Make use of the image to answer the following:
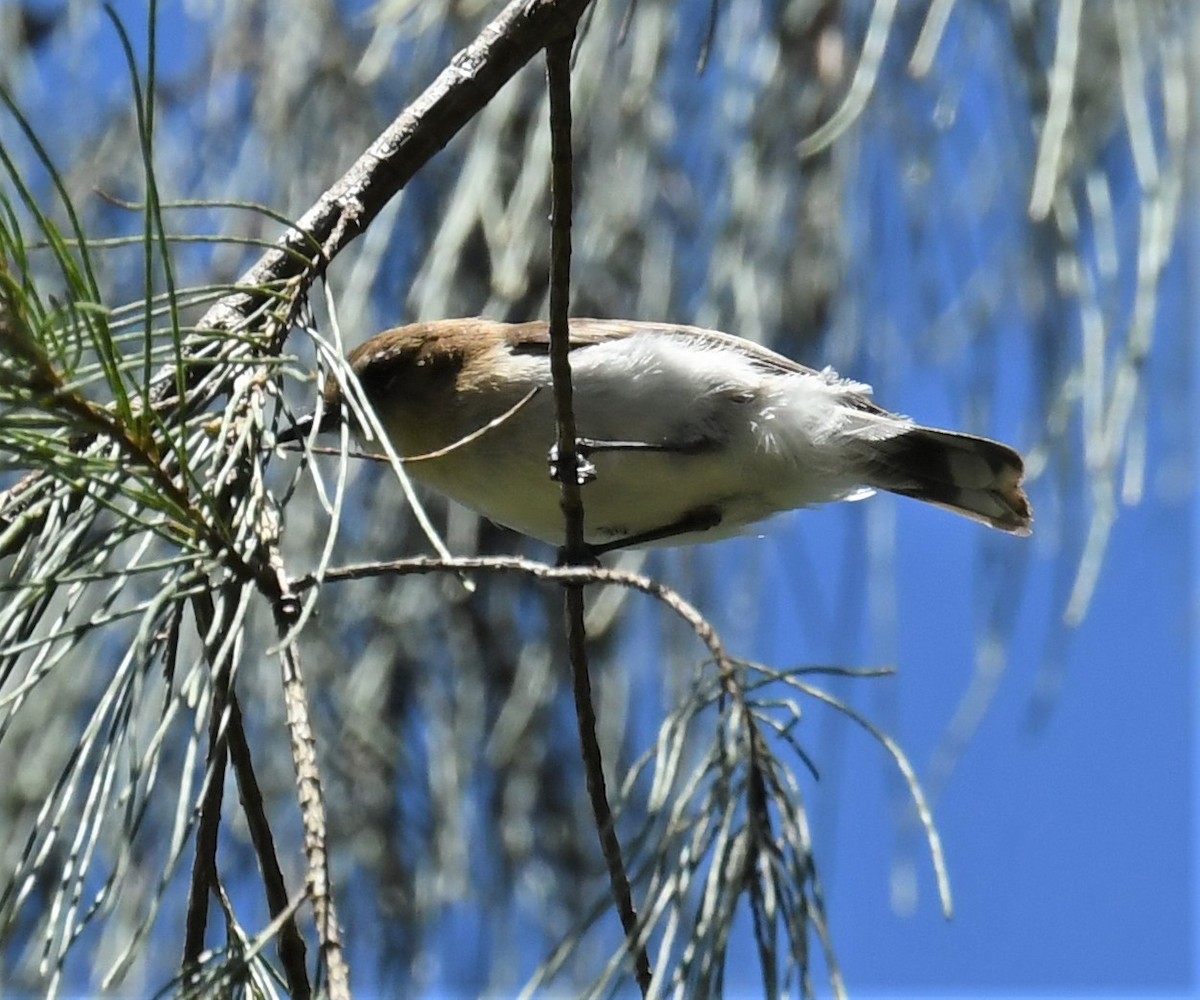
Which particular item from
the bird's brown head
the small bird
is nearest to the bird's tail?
the small bird

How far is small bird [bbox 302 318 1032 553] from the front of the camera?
277cm

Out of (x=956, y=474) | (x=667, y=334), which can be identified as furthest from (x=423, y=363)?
(x=956, y=474)

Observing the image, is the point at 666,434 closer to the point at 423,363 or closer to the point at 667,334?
the point at 667,334

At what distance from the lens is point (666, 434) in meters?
2.82

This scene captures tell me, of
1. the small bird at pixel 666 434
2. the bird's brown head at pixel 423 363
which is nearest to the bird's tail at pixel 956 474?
the small bird at pixel 666 434

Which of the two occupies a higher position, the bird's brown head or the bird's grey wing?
the bird's grey wing

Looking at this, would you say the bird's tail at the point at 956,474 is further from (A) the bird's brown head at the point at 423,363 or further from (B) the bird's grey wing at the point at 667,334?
(A) the bird's brown head at the point at 423,363

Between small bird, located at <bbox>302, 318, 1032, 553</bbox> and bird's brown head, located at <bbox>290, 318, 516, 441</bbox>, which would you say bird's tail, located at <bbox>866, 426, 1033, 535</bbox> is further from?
bird's brown head, located at <bbox>290, 318, 516, 441</bbox>

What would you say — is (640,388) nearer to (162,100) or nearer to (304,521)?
(304,521)

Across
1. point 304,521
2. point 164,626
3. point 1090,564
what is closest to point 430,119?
point 164,626

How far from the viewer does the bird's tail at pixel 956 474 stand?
278 cm

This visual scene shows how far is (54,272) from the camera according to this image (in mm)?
2998

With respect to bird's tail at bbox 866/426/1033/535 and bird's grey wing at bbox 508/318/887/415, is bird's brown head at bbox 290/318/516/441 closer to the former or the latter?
bird's grey wing at bbox 508/318/887/415

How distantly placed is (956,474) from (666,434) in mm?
522
